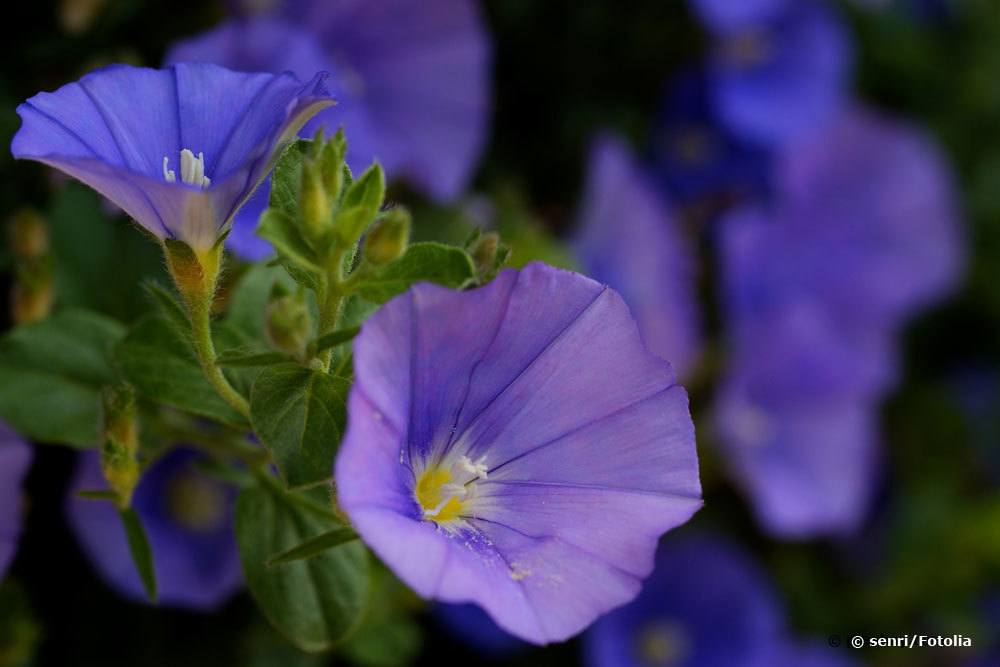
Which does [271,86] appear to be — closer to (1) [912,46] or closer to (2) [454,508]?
(2) [454,508]

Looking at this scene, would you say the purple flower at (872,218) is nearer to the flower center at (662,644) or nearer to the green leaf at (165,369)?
the flower center at (662,644)

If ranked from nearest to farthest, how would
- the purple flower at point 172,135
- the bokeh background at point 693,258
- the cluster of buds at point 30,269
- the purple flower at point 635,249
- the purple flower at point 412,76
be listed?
the purple flower at point 172,135 < the cluster of buds at point 30,269 < the bokeh background at point 693,258 < the purple flower at point 412,76 < the purple flower at point 635,249

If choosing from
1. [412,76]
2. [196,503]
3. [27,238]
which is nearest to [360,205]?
[27,238]

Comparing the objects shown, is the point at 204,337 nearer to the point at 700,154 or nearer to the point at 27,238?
the point at 27,238

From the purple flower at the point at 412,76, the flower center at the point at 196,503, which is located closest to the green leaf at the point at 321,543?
the flower center at the point at 196,503

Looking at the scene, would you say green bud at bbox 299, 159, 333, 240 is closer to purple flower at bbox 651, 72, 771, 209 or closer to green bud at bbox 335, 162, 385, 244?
green bud at bbox 335, 162, 385, 244

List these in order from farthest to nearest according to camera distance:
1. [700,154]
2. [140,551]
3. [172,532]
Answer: [700,154] < [172,532] < [140,551]

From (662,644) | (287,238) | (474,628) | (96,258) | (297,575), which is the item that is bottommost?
(662,644)
